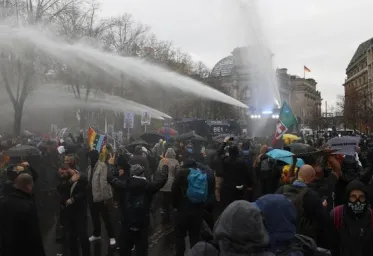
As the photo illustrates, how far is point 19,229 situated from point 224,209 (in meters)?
2.40

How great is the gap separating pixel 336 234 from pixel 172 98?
47.7 meters

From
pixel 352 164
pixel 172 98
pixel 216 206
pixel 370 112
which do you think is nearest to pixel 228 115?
pixel 172 98

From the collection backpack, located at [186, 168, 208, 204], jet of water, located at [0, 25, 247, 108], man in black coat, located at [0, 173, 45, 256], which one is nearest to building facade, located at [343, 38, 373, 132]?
jet of water, located at [0, 25, 247, 108]

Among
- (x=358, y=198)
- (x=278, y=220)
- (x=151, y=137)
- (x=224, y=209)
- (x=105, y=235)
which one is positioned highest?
(x=151, y=137)

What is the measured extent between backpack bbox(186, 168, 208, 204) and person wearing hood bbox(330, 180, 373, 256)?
2107 mm

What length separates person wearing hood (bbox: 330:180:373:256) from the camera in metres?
4.58

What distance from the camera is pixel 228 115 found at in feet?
216

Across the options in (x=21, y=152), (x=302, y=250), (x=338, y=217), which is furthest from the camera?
(x=21, y=152)

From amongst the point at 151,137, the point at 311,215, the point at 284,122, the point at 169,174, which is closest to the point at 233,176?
the point at 169,174

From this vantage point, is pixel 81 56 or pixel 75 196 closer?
pixel 75 196

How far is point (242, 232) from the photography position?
251cm

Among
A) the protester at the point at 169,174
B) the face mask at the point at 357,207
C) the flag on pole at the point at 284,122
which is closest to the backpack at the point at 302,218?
the face mask at the point at 357,207

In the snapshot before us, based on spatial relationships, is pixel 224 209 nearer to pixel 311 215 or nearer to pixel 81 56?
pixel 311 215

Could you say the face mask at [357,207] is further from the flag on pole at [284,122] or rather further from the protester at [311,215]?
the flag on pole at [284,122]
